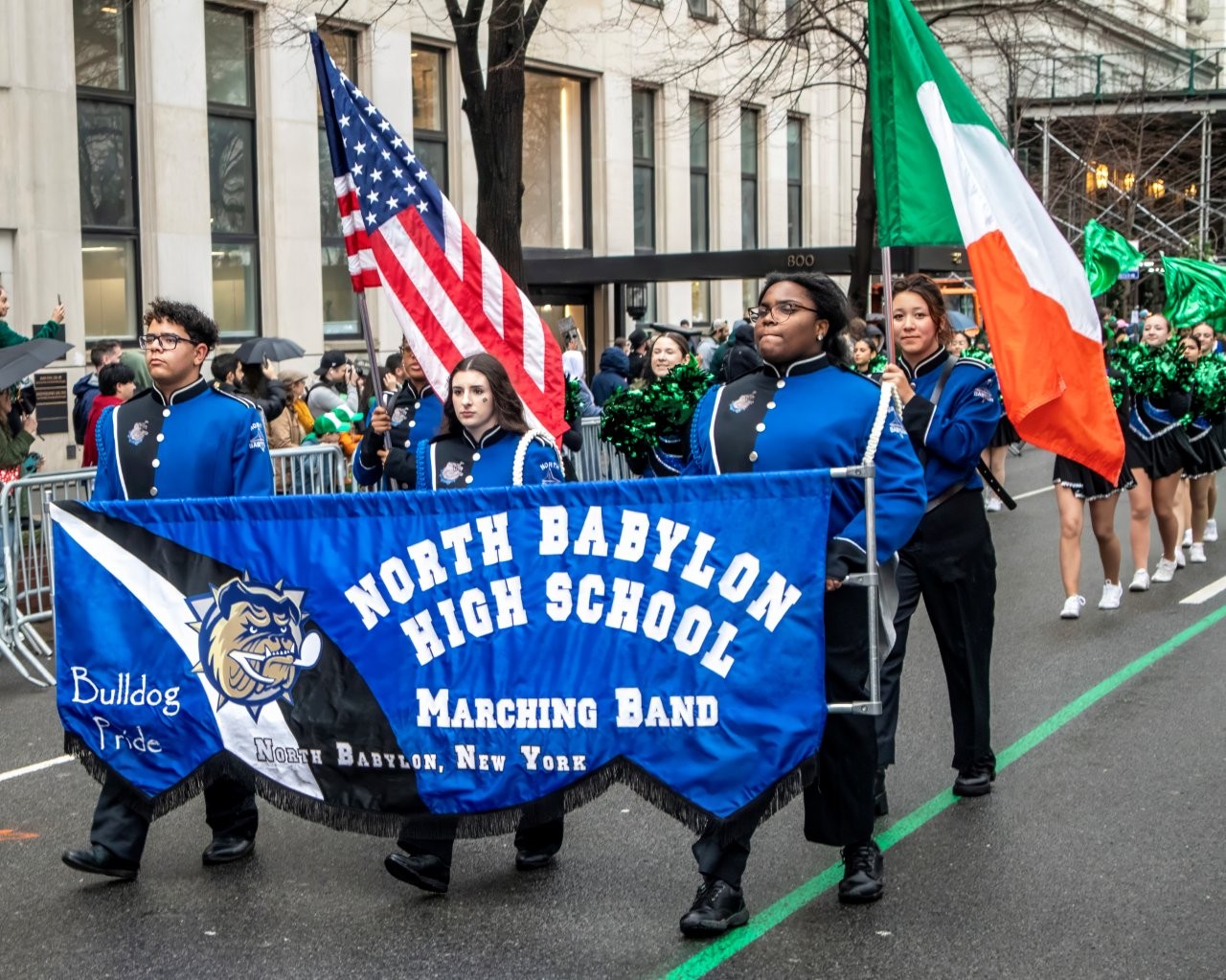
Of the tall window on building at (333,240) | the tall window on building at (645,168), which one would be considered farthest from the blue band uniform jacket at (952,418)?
the tall window on building at (645,168)


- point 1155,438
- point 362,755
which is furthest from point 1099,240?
point 362,755

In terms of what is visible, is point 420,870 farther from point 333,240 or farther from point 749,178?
point 749,178

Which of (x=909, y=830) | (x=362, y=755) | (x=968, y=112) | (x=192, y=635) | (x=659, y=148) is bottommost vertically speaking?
(x=909, y=830)

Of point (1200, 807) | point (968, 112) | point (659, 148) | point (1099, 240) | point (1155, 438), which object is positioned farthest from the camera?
point (659, 148)

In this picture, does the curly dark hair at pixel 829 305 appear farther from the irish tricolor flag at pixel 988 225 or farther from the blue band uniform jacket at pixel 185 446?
the blue band uniform jacket at pixel 185 446

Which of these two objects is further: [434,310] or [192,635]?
[434,310]

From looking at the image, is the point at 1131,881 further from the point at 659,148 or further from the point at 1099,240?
the point at 659,148

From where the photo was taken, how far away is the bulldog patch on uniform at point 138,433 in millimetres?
6418

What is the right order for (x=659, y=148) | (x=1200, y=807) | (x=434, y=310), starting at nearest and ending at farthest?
1. (x=1200, y=807)
2. (x=434, y=310)
3. (x=659, y=148)

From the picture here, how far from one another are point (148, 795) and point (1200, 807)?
375 centimetres

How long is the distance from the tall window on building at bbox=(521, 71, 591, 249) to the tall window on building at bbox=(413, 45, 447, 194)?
9.23ft

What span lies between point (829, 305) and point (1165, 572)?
7.75 meters

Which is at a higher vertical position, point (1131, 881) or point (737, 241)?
point (737, 241)

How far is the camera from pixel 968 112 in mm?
6141
